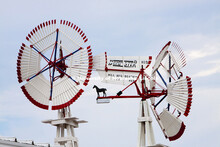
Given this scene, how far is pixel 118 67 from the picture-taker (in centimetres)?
3859

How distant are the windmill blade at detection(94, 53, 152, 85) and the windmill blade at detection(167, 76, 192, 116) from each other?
3.44 m

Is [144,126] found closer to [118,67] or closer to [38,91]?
[118,67]

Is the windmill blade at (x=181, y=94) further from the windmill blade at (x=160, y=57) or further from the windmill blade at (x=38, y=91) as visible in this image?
the windmill blade at (x=38, y=91)

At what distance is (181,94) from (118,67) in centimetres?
573

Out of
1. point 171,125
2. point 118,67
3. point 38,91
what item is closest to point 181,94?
point 171,125

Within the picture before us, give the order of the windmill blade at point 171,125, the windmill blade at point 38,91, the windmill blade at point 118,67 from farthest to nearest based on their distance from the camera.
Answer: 1. the windmill blade at point 118,67
2. the windmill blade at point 38,91
3. the windmill blade at point 171,125

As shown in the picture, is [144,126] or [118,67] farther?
[118,67]

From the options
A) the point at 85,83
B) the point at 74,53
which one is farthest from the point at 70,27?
the point at 85,83

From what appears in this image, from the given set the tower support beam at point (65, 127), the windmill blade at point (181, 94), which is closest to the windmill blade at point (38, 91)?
the tower support beam at point (65, 127)

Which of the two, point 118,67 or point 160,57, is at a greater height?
point 160,57

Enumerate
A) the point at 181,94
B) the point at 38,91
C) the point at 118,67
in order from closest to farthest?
the point at 181,94 < the point at 38,91 < the point at 118,67

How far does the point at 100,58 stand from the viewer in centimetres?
3856

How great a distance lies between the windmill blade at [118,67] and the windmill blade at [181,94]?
344 cm

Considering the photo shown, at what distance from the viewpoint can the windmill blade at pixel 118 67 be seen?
125ft
